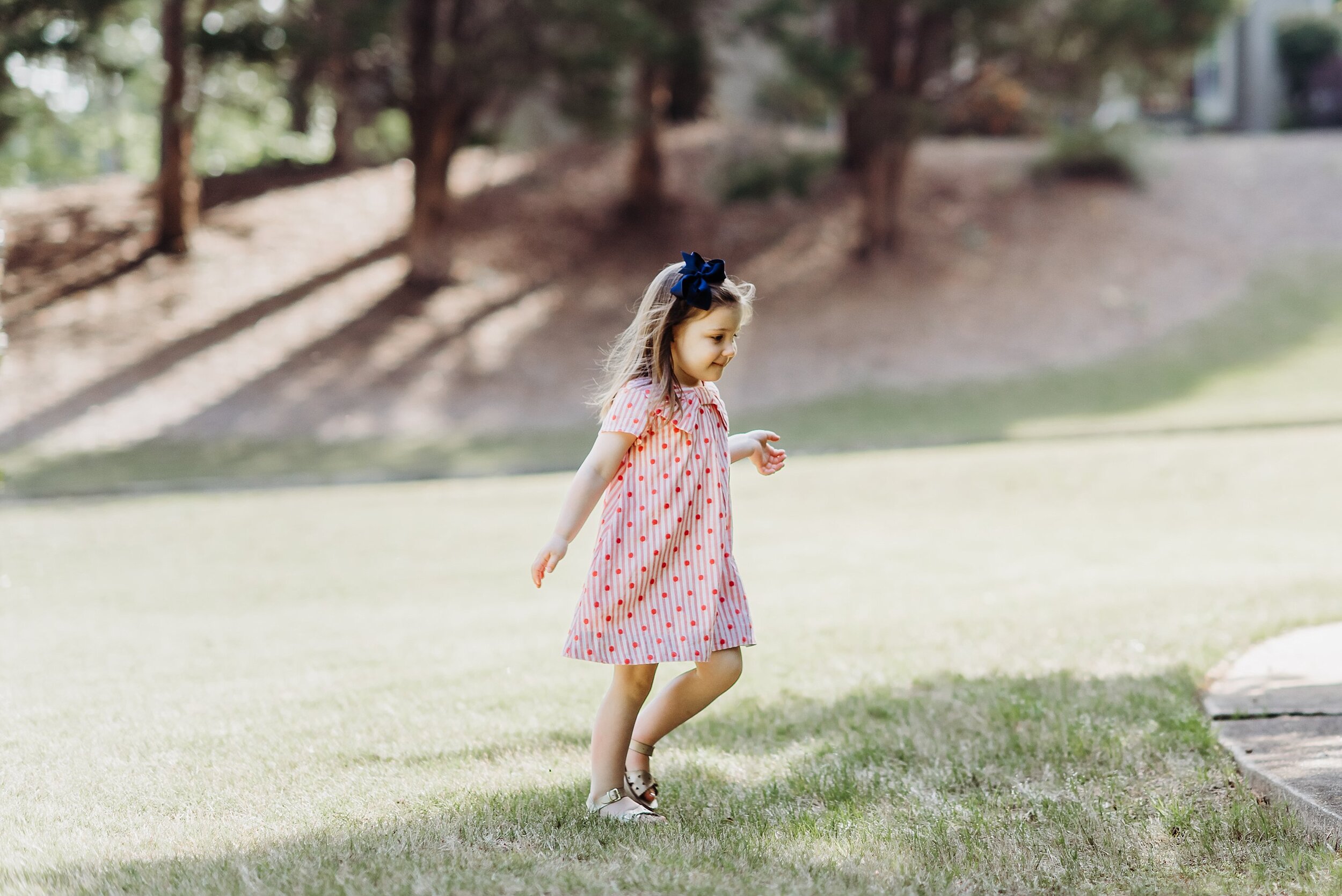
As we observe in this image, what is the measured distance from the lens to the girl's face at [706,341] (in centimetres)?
373

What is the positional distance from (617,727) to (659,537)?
59 cm

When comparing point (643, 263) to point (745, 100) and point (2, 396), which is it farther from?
point (2, 396)

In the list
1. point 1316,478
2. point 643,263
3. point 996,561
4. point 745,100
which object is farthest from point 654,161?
point 996,561

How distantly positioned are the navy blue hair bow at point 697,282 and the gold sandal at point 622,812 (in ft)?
4.71

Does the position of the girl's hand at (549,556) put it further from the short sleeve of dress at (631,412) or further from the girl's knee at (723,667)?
the girl's knee at (723,667)

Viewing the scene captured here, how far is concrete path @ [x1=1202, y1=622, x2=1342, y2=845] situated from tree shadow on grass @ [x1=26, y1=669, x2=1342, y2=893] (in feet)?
0.26

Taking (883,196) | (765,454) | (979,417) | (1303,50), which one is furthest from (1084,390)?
(1303,50)

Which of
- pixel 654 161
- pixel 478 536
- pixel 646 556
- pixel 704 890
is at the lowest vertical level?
pixel 478 536

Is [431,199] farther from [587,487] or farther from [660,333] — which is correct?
[587,487]

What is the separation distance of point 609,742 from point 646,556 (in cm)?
58

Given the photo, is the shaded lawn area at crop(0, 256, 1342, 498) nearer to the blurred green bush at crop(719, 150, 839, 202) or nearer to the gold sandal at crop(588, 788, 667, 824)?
the blurred green bush at crop(719, 150, 839, 202)

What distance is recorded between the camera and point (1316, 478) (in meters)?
12.0

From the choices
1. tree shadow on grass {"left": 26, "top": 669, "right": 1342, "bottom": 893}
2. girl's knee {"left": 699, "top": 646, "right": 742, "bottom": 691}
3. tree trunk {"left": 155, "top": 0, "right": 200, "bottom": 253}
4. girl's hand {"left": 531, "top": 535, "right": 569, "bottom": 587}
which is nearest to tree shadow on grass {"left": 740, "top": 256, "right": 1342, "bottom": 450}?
tree trunk {"left": 155, "top": 0, "right": 200, "bottom": 253}

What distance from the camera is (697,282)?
12.1 ft
